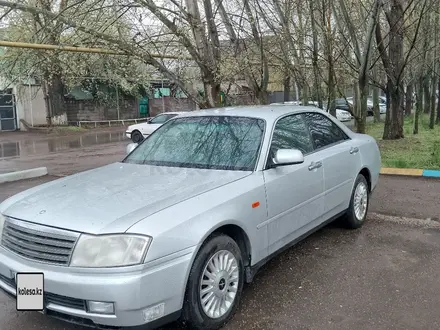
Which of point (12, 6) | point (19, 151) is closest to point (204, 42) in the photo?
point (12, 6)

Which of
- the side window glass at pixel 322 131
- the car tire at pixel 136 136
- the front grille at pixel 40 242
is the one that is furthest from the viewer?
the car tire at pixel 136 136

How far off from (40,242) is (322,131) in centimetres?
327

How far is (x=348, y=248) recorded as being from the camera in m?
4.85

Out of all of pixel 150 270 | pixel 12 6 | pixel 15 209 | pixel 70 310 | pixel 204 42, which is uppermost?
pixel 12 6

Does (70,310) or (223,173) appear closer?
(70,310)

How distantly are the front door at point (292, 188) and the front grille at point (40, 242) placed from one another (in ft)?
5.32

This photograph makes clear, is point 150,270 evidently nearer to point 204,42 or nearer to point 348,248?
point 348,248

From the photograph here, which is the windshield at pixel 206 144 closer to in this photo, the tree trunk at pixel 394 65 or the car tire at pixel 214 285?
the car tire at pixel 214 285

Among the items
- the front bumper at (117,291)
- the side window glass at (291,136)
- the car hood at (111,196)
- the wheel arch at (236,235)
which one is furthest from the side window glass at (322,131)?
the front bumper at (117,291)

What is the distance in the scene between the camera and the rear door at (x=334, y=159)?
15.4 feet

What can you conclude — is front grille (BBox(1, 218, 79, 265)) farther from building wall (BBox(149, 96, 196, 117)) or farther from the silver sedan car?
building wall (BBox(149, 96, 196, 117))

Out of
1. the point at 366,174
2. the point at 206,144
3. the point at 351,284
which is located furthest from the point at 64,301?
the point at 366,174

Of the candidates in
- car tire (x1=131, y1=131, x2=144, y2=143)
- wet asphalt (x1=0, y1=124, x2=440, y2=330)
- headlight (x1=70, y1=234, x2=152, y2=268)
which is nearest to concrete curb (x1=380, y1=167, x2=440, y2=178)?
wet asphalt (x1=0, y1=124, x2=440, y2=330)

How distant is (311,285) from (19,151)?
51.9 feet
